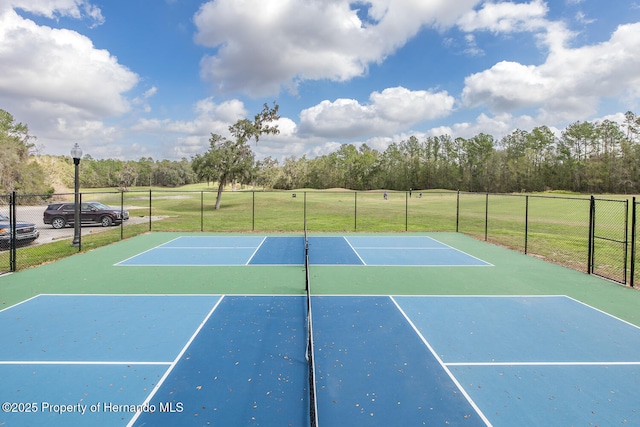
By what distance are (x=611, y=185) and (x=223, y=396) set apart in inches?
3086

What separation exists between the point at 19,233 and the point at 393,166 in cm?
9564

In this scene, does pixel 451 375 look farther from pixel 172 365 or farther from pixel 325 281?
pixel 325 281

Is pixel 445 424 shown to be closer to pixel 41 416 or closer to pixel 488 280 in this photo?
pixel 41 416

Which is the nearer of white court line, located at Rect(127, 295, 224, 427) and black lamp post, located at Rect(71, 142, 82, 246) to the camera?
white court line, located at Rect(127, 295, 224, 427)

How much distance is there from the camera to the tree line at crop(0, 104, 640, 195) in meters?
34.5

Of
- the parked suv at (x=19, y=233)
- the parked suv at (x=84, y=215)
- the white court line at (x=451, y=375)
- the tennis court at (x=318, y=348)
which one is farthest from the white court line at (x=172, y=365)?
the parked suv at (x=84, y=215)

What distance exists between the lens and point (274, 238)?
16.9m

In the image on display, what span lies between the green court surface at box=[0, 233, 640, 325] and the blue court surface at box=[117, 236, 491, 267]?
75cm

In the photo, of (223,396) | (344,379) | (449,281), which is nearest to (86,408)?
(223,396)

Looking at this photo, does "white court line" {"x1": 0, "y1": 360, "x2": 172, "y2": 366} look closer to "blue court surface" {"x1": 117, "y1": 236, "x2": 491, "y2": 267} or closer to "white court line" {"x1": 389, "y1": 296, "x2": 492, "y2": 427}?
"white court line" {"x1": 389, "y1": 296, "x2": 492, "y2": 427}

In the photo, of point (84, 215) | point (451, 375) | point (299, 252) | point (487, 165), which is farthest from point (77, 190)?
point (487, 165)

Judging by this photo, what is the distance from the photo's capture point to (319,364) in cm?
488

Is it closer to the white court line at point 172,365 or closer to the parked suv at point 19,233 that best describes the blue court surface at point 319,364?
the white court line at point 172,365

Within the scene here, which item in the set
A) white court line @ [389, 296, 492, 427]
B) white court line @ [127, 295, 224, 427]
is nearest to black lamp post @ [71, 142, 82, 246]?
white court line @ [127, 295, 224, 427]
